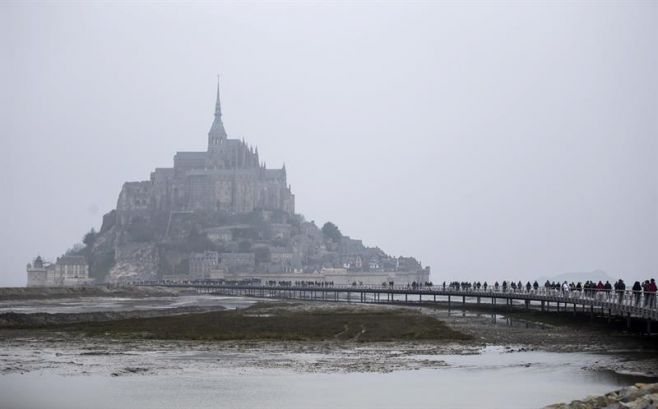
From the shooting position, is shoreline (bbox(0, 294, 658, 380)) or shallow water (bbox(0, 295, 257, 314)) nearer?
shoreline (bbox(0, 294, 658, 380))

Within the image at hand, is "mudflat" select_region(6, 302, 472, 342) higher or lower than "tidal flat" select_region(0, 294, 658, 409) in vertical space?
higher

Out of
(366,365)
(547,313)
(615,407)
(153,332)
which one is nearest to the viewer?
(615,407)

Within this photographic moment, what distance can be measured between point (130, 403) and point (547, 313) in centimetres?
4740

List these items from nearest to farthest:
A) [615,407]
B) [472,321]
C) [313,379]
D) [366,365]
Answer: [615,407]
[313,379]
[366,365]
[472,321]

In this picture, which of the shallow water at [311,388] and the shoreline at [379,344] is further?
the shoreline at [379,344]

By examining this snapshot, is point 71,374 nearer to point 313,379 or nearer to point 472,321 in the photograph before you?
point 313,379

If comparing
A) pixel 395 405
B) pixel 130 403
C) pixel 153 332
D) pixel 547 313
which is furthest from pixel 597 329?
pixel 130 403

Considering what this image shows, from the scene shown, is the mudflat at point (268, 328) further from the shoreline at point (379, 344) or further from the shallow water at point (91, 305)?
the shallow water at point (91, 305)

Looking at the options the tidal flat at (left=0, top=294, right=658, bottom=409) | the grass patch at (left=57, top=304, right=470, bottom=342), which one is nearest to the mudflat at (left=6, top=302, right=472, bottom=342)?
the grass patch at (left=57, top=304, right=470, bottom=342)

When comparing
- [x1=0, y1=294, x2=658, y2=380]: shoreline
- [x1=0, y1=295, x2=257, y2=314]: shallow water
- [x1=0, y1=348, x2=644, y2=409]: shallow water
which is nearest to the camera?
[x1=0, y1=348, x2=644, y2=409]: shallow water

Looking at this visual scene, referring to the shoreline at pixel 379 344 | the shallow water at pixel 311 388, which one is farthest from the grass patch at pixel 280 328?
the shallow water at pixel 311 388

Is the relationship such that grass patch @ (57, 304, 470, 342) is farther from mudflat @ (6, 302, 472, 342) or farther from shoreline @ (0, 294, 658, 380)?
shoreline @ (0, 294, 658, 380)

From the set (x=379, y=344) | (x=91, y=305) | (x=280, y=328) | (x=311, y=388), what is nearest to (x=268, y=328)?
(x=280, y=328)

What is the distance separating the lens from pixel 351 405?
2789 cm
